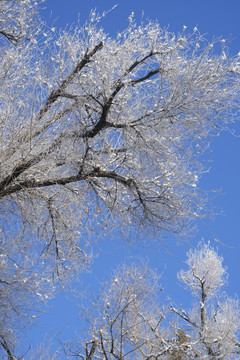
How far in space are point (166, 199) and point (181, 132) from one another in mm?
1242

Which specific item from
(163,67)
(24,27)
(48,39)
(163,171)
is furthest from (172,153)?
(24,27)

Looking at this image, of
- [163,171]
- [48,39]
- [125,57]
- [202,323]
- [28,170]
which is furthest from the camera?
[202,323]

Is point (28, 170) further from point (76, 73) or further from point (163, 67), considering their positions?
point (163, 67)

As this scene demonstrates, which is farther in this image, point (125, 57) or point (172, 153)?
point (125, 57)

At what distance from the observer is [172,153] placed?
7.55 m

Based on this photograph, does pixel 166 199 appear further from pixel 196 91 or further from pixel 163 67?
pixel 163 67

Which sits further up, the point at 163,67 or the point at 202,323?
the point at 163,67

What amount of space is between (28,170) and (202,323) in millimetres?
7305

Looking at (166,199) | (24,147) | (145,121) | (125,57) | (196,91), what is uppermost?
(125,57)

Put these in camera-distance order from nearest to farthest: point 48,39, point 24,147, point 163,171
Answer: point 24,147 → point 163,171 → point 48,39

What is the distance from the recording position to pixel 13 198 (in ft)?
26.8

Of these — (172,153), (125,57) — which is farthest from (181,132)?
(125,57)

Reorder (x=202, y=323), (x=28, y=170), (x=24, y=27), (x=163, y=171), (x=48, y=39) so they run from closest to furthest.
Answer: (x=28, y=170) < (x=163, y=171) < (x=48, y=39) < (x=24, y=27) < (x=202, y=323)

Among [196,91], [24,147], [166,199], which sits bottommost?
[24,147]
